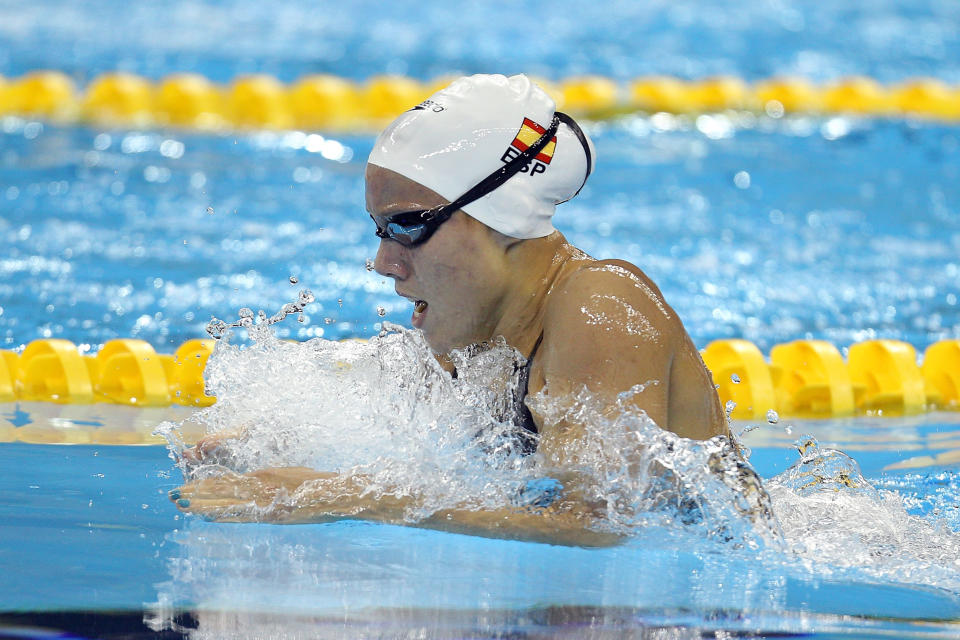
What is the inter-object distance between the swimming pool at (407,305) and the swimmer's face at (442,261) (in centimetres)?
43

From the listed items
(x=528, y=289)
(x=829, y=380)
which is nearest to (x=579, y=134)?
(x=528, y=289)

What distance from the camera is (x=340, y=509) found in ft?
6.84

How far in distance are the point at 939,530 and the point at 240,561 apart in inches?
54.7

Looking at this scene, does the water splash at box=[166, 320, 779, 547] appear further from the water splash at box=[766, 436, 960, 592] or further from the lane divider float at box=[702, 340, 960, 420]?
the lane divider float at box=[702, 340, 960, 420]

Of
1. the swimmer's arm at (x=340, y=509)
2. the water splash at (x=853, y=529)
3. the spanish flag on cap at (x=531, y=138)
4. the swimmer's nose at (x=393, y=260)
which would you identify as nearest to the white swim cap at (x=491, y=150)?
the spanish flag on cap at (x=531, y=138)

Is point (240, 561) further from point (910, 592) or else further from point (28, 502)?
point (910, 592)

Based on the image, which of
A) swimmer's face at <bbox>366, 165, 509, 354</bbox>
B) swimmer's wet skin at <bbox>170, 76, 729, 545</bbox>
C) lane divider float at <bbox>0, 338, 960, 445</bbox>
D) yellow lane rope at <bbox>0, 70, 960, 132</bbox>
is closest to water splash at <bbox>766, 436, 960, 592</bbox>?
swimmer's wet skin at <bbox>170, 76, 729, 545</bbox>

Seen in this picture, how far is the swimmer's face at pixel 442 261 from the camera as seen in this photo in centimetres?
216

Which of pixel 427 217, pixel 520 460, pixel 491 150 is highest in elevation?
pixel 491 150

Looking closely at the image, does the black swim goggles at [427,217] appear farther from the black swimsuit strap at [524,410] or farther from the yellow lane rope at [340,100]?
the yellow lane rope at [340,100]

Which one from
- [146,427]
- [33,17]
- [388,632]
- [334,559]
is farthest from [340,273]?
[33,17]

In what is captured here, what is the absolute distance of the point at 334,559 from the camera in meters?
2.21

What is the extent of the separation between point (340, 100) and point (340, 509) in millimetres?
6529

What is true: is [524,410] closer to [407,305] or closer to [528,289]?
[528,289]
